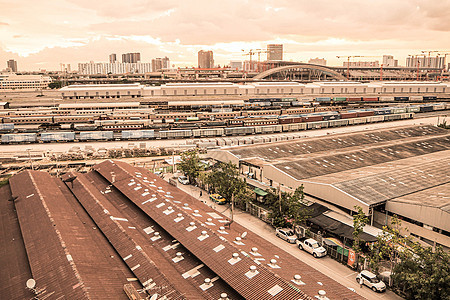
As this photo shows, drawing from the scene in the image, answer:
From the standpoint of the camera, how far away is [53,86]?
121 metres

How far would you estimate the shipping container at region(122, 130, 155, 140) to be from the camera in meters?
54.4

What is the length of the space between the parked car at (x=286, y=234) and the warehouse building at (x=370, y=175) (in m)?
4.35

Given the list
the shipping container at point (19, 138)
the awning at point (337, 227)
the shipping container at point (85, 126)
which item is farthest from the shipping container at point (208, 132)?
the awning at point (337, 227)

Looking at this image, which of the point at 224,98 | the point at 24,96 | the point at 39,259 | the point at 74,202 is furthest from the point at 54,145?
the point at 24,96

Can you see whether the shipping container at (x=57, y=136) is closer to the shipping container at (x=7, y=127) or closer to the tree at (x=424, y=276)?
the shipping container at (x=7, y=127)

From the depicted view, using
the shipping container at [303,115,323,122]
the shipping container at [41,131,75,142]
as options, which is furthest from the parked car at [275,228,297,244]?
the shipping container at [303,115,323,122]

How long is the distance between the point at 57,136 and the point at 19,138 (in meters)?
6.11

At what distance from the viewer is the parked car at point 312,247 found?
20.8 m

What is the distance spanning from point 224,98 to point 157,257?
73535 mm

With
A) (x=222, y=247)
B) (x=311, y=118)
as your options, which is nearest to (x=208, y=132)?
(x=311, y=118)

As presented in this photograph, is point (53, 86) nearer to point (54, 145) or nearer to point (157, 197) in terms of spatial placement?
point (54, 145)

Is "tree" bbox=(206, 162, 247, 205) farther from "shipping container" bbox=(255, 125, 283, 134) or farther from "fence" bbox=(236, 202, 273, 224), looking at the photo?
"shipping container" bbox=(255, 125, 283, 134)

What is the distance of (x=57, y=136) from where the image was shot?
177ft

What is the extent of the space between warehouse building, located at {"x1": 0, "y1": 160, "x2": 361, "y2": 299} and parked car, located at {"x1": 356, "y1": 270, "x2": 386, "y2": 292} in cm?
343
